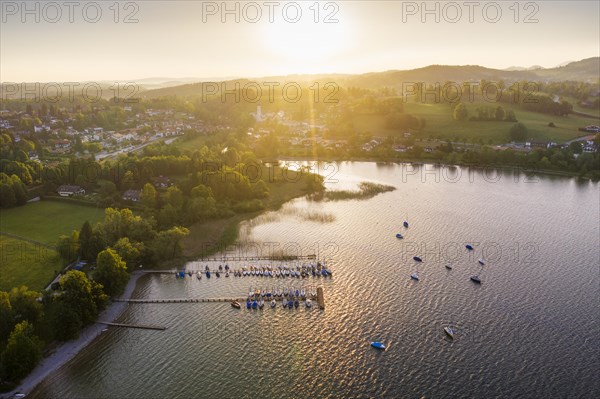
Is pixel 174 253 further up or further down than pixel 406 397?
further up

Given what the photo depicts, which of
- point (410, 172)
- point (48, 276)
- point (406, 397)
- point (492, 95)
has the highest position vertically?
point (492, 95)

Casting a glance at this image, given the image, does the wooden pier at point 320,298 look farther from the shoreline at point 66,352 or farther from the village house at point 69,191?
the village house at point 69,191

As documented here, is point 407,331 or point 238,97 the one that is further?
point 238,97

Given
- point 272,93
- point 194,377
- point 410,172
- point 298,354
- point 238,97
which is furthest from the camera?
point 272,93

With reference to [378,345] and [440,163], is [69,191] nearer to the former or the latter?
[378,345]

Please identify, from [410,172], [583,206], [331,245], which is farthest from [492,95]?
[331,245]

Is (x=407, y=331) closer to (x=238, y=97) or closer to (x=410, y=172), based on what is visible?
(x=410, y=172)
